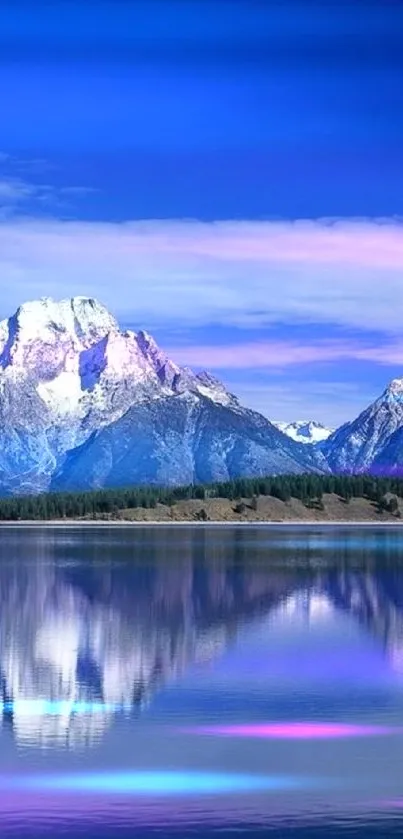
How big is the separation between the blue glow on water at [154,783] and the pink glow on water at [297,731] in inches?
149

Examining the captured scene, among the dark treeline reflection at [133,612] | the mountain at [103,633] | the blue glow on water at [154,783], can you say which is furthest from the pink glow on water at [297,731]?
the blue glow on water at [154,783]

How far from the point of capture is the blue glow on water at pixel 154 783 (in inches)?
1045

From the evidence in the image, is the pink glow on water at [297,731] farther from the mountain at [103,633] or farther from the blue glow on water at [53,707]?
the blue glow on water at [53,707]

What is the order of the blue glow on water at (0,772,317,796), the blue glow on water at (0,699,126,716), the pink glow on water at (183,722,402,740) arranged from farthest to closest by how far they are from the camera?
the blue glow on water at (0,699,126,716) < the pink glow on water at (183,722,402,740) < the blue glow on water at (0,772,317,796)

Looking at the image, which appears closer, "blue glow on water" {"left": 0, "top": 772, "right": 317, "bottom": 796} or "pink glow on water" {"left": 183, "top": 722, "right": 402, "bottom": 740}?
"blue glow on water" {"left": 0, "top": 772, "right": 317, "bottom": 796}

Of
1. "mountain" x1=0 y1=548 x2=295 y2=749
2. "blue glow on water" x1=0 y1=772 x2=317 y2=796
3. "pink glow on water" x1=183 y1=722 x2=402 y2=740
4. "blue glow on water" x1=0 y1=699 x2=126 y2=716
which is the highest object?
"mountain" x1=0 y1=548 x2=295 y2=749

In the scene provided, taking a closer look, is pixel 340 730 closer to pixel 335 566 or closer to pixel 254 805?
pixel 254 805

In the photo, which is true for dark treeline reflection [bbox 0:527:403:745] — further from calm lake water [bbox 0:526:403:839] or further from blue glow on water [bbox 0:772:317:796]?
blue glow on water [bbox 0:772:317:796]

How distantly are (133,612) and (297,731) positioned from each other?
3029cm

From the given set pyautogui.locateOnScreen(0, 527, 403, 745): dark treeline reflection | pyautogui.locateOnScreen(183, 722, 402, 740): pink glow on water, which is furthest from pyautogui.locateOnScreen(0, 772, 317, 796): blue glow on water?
pyautogui.locateOnScreen(183, 722, 402, 740): pink glow on water

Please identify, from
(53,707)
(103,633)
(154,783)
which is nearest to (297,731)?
(154,783)

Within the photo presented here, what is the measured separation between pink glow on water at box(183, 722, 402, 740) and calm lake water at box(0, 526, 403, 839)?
0.06m

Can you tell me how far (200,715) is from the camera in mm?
34375

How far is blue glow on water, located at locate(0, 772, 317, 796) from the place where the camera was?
2655 cm
